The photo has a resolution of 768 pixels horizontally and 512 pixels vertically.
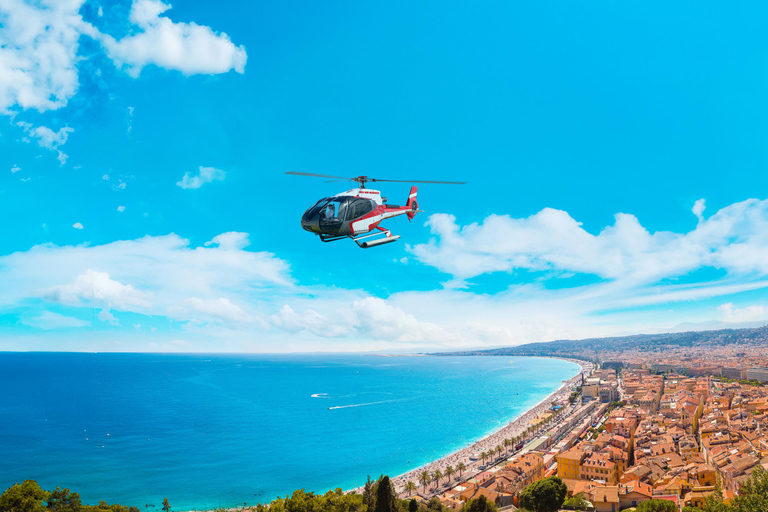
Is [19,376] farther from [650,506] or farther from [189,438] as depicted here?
[650,506]

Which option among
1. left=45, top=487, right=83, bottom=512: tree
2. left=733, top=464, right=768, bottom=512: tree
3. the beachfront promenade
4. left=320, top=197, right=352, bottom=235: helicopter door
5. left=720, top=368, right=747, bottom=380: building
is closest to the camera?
left=320, top=197, right=352, bottom=235: helicopter door

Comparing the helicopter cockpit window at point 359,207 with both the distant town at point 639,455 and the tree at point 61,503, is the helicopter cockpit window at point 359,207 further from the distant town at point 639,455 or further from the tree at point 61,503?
the tree at point 61,503

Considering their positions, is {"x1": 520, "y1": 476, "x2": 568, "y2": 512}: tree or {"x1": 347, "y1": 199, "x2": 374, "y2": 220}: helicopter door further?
{"x1": 520, "y1": 476, "x2": 568, "y2": 512}: tree

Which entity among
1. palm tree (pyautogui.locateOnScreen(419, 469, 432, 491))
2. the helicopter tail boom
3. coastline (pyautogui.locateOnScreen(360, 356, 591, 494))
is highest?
the helicopter tail boom

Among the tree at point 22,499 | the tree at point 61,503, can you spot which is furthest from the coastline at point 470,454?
the tree at point 22,499

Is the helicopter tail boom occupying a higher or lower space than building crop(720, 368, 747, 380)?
higher

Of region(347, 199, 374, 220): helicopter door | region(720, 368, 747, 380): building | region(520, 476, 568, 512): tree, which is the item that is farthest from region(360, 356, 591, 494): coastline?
region(720, 368, 747, 380): building

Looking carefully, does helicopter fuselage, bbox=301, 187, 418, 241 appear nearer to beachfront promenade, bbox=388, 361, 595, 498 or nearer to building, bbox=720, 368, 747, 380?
beachfront promenade, bbox=388, 361, 595, 498

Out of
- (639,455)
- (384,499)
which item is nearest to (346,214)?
(384,499)
